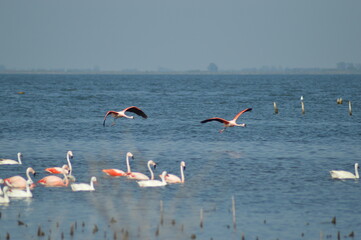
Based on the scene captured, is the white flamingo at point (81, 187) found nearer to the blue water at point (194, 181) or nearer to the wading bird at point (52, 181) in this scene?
the blue water at point (194, 181)

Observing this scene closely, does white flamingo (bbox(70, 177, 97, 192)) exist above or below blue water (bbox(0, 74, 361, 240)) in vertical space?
above

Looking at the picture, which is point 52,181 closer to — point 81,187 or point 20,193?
point 81,187

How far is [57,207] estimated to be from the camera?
20.2 metres

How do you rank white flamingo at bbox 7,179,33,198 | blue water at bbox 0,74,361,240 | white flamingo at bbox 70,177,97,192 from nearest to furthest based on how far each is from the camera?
blue water at bbox 0,74,361,240
white flamingo at bbox 7,179,33,198
white flamingo at bbox 70,177,97,192

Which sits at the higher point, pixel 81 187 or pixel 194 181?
pixel 81 187

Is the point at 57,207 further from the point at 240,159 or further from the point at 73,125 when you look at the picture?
the point at 73,125

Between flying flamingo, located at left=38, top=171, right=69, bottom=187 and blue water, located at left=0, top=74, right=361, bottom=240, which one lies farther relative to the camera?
flying flamingo, located at left=38, top=171, right=69, bottom=187

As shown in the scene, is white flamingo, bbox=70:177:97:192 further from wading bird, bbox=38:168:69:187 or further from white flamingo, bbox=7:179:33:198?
white flamingo, bbox=7:179:33:198

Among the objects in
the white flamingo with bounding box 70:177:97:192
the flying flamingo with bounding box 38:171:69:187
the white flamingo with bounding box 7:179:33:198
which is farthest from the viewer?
the flying flamingo with bounding box 38:171:69:187

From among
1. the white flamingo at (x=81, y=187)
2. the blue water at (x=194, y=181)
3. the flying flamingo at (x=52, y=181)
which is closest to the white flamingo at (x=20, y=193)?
the blue water at (x=194, y=181)

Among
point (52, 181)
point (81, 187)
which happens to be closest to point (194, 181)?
point (81, 187)

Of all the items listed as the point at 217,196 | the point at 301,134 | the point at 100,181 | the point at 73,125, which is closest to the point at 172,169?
the point at 100,181

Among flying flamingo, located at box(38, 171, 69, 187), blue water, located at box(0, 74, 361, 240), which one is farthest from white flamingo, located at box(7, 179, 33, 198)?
flying flamingo, located at box(38, 171, 69, 187)

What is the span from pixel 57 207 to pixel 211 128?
27518 mm
